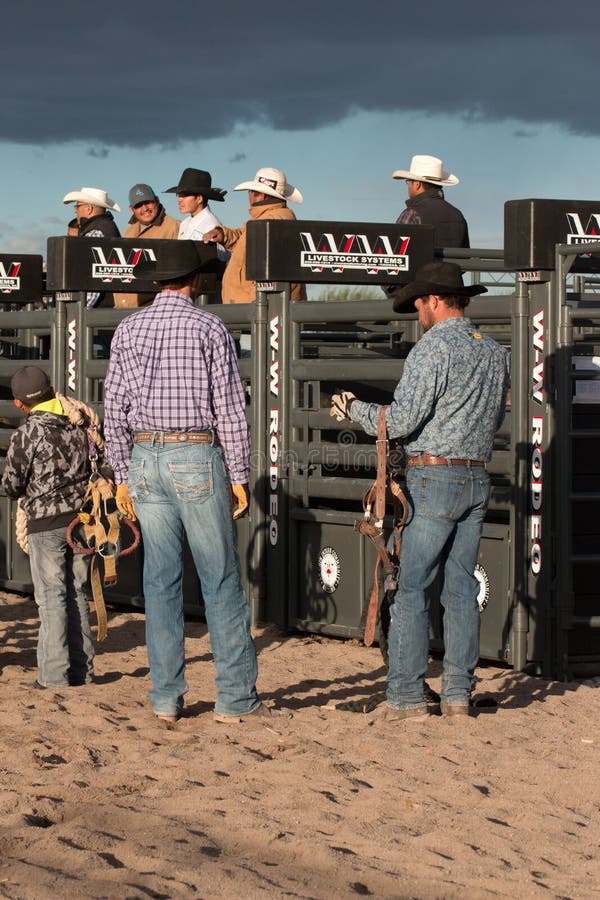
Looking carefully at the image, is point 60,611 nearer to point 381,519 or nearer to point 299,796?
point 381,519

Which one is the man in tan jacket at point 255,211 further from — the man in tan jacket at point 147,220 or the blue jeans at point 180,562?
the blue jeans at point 180,562

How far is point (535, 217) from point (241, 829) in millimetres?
4242

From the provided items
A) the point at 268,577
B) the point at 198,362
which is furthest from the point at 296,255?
the point at 198,362

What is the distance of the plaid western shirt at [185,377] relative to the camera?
606cm

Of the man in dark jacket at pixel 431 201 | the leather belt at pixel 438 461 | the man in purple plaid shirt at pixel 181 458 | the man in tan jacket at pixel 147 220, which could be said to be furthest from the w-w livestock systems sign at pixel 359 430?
the man in purple plaid shirt at pixel 181 458

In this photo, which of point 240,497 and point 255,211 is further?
point 255,211

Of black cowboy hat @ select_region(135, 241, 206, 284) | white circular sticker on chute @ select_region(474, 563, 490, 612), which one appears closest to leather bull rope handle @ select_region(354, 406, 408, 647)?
black cowboy hat @ select_region(135, 241, 206, 284)

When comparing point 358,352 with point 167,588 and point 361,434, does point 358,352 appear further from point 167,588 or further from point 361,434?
point 167,588

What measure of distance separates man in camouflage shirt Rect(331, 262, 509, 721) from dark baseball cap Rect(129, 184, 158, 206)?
500cm

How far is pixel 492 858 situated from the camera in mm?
4473

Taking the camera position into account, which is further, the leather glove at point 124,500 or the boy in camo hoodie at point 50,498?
the boy in camo hoodie at point 50,498

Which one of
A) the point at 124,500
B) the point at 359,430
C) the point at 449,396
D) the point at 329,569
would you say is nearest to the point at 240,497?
the point at 124,500

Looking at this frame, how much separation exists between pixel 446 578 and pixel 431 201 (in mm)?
3719

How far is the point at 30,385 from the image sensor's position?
7.08 metres
